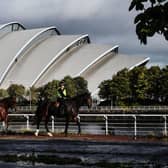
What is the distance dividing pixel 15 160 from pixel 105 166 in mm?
1757

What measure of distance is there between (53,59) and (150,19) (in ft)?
299

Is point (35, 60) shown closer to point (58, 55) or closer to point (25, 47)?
point (25, 47)

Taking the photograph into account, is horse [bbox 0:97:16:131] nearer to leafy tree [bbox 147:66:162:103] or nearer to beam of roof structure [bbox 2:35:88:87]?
leafy tree [bbox 147:66:162:103]

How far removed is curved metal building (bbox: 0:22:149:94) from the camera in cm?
9694

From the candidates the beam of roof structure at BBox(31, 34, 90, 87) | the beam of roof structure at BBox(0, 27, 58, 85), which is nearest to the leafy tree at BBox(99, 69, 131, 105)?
the beam of roof structure at BBox(31, 34, 90, 87)

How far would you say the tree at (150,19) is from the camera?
4.25 m

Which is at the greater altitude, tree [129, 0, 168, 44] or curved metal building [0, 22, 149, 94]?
curved metal building [0, 22, 149, 94]

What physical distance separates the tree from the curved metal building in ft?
299

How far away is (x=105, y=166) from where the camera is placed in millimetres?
7379

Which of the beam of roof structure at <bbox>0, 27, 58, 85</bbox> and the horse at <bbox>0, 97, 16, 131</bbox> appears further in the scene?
the beam of roof structure at <bbox>0, 27, 58, 85</bbox>

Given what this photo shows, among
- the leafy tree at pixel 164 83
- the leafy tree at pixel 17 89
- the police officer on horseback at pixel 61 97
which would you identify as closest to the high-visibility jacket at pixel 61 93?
the police officer on horseback at pixel 61 97

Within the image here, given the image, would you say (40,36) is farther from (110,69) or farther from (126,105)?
(126,105)

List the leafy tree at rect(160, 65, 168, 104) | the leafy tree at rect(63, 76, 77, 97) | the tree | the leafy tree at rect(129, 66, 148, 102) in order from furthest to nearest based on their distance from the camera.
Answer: the leafy tree at rect(63, 76, 77, 97) → the leafy tree at rect(129, 66, 148, 102) → the leafy tree at rect(160, 65, 168, 104) → the tree

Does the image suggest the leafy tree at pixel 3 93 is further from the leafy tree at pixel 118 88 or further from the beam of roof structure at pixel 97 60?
the leafy tree at pixel 118 88
